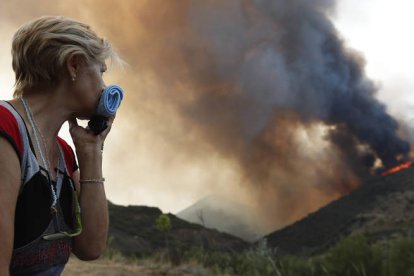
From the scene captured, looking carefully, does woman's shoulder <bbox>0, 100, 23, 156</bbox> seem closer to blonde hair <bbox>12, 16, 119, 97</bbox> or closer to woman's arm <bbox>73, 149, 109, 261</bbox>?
blonde hair <bbox>12, 16, 119, 97</bbox>

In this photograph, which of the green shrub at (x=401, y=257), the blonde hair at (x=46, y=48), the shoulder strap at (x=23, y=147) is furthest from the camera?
the green shrub at (x=401, y=257)

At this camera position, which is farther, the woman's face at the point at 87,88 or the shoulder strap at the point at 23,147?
the woman's face at the point at 87,88

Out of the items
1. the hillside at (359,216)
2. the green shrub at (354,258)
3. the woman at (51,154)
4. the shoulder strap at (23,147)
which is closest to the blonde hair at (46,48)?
the woman at (51,154)

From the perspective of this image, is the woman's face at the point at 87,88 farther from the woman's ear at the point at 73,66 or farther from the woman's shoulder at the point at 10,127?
the woman's shoulder at the point at 10,127

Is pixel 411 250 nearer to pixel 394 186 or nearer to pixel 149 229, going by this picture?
pixel 149 229

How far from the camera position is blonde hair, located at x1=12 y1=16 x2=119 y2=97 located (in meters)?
1.50

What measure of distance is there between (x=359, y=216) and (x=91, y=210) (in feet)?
205

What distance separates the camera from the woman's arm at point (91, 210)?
1.61 m

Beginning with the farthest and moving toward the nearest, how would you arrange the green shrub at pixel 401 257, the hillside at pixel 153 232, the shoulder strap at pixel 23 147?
the hillside at pixel 153 232
the green shrub at pixel 401 257
the shoulder strap at pixel 23 147

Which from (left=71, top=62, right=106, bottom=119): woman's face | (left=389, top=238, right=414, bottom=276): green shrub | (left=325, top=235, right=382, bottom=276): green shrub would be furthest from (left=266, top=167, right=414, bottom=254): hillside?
(left=71, top=62, right=106, bottom=119): woman's face

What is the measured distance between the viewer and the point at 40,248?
4.62 ft

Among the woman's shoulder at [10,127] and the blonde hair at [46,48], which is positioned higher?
the blonde hair at [46,48]

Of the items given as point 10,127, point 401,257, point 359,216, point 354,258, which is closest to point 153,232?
point 359,216

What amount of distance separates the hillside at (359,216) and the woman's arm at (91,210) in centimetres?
5142
